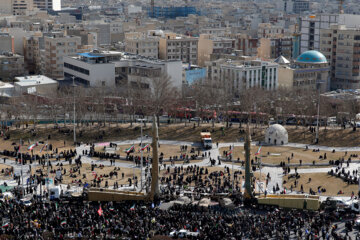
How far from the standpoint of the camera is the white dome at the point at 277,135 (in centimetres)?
9869

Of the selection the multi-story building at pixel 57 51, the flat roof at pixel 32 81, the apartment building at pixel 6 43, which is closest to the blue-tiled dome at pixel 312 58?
the multi-story building at pixel 57 51

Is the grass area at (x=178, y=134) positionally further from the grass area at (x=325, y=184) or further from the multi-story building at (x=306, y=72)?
the multi-story building at (x=306, y=72)

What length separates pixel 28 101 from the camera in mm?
118125

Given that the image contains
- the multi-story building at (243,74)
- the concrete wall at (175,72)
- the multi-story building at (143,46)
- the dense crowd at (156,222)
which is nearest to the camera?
the dense crowd at (156,222)

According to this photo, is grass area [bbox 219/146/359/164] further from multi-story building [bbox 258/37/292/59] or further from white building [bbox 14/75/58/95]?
multi-story building [bbox 258/37/292/59]

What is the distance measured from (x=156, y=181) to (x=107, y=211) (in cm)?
781

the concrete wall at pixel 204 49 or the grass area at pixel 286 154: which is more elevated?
the concrete wall at pixel 204 49

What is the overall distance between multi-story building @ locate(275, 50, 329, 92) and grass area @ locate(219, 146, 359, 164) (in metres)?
54.8

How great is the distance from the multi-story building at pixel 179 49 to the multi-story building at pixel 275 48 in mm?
22578

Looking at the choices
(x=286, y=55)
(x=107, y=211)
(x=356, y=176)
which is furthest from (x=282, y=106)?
(x=286, y=55)

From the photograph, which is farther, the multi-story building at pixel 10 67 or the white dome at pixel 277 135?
the multi-story building at pixel 10 67

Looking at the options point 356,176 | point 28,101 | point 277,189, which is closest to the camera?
point 277,189

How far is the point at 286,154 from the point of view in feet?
305

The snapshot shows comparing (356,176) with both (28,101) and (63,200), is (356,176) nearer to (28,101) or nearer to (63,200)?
(63,200)
